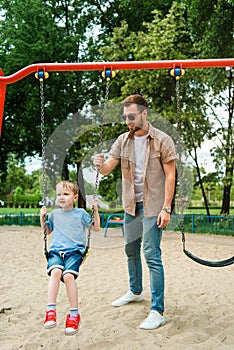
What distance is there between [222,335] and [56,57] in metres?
14.7

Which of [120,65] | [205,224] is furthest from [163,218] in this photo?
[205,224]

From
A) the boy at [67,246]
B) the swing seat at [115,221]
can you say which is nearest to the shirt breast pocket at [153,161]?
the boy at [67,246]

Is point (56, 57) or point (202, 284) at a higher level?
point (56, 57)

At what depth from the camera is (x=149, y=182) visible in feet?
11.6

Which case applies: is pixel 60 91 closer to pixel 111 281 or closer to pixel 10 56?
pixel 10 56

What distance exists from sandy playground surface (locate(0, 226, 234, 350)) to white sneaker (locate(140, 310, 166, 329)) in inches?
1.6

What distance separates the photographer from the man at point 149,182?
11.5ft

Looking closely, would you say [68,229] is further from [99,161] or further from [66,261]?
[99,161]

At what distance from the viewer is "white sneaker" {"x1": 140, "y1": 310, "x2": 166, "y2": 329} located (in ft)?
11.6

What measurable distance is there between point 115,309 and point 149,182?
1386 millimetres

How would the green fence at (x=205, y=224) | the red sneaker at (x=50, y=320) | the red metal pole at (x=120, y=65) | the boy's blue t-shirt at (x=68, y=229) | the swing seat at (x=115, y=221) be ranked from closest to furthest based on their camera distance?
the red sneaker at (x=50, y=320) → the boy's blue t-shirt at (x=68, y=229) → the red metal pole at (x=120, y=65) → the swing seat at (x=115, y=221) → the green fence at (x=205, y=224)

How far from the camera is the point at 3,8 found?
18266 mm

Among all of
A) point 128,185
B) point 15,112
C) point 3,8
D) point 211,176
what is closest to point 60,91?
point 15,112

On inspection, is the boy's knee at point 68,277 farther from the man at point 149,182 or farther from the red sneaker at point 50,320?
the man at point 149,182
